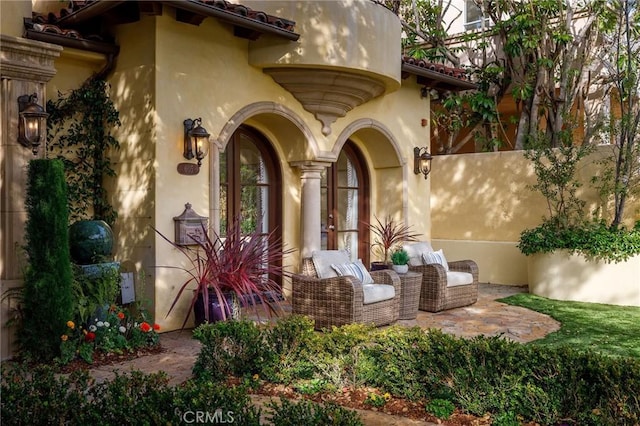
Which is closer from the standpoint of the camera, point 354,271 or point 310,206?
point 354,271

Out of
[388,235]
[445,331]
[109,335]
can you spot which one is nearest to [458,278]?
[445,331]

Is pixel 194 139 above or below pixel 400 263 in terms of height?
above

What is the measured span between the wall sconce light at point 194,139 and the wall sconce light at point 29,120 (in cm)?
163

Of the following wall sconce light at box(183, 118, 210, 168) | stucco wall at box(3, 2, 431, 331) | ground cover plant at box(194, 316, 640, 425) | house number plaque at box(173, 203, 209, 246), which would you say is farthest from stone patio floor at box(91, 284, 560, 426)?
wall sconce light at box(183, 118, 210, 168)

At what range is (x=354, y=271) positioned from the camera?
705cm

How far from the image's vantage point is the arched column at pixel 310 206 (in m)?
8.72

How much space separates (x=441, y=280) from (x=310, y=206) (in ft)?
7.21

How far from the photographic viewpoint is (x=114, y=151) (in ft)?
23.3

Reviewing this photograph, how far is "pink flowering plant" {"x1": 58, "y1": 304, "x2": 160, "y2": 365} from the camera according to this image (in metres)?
5.34

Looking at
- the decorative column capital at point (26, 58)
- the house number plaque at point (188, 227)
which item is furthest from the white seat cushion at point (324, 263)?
the decorative column capital at point (26, 58)

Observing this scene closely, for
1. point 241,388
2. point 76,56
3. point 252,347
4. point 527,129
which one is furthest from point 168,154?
point 527,129

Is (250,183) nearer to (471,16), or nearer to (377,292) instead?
(377,292)

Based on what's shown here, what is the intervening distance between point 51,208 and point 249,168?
12.0 feet

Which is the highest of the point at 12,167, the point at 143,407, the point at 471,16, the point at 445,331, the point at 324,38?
the point at 471,16
